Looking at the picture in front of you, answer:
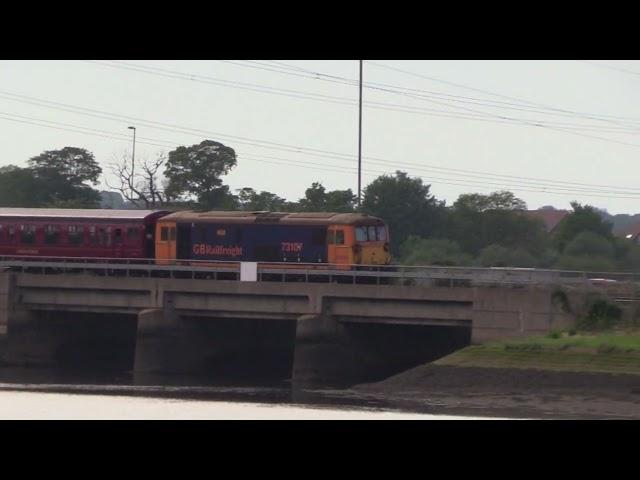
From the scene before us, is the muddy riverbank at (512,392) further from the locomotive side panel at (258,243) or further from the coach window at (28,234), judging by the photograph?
the coach window at (28,234)

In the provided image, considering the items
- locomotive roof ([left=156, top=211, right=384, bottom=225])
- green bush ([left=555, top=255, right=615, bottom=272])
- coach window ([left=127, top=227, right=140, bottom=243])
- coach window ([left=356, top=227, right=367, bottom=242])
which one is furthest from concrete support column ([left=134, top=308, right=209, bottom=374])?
green bush ([left=555, top=255, right=615, bottom=272])

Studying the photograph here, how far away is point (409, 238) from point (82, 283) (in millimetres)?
34857

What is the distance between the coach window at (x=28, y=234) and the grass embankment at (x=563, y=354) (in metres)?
26.1

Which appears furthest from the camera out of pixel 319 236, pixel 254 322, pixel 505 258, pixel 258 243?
pixel 505 258

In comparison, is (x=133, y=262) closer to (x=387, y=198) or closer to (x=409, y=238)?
(x=409, y=238)

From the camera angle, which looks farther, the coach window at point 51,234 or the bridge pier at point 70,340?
the coach window at point 51,234

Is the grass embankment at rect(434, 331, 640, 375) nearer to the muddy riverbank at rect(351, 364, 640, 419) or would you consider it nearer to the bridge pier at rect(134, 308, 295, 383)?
the muddy riverbank at rect(351, 364, 640, 419)

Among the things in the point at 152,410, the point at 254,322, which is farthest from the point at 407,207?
the point at 152,410

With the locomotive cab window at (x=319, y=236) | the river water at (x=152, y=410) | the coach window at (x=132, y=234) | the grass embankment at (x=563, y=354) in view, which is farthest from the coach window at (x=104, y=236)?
the grass embankment at (x=563, y=354)

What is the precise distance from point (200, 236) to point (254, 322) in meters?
4.89

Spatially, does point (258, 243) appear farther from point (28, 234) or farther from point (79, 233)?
point (28, 234)

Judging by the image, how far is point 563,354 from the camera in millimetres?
39000

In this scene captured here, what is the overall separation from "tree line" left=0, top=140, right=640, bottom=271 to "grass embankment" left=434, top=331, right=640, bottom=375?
825 inches

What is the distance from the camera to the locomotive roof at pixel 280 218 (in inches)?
2122
